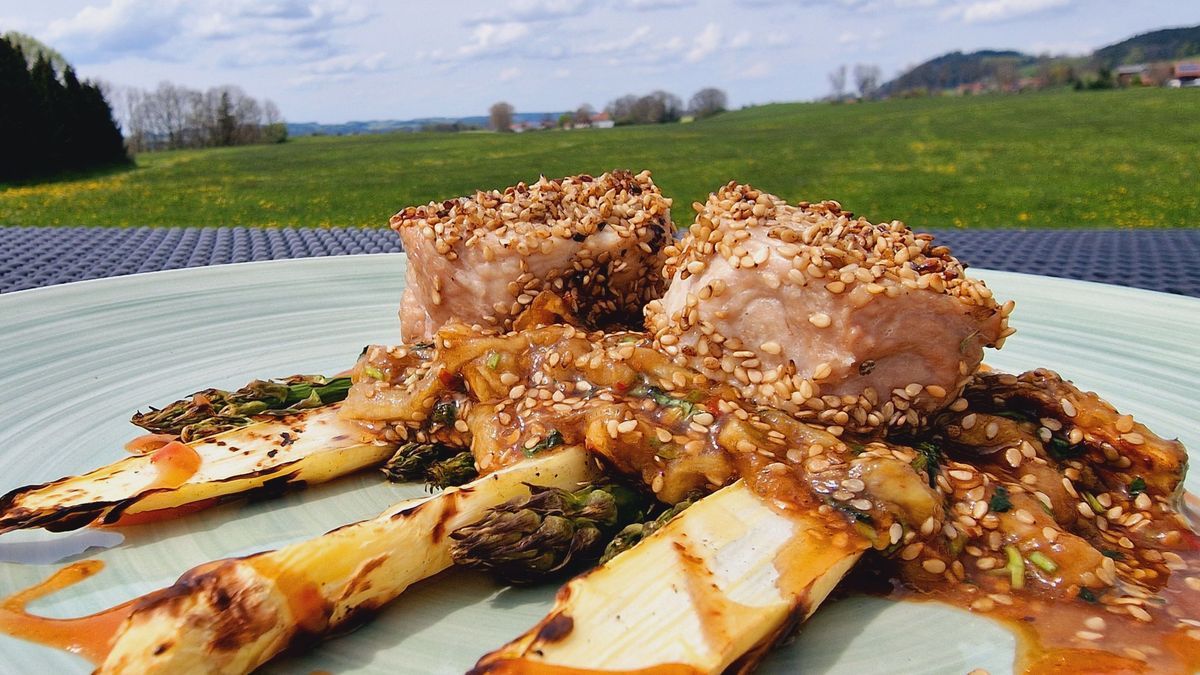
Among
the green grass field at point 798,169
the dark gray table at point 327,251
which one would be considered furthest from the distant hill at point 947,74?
the dark gray table at point 327,251

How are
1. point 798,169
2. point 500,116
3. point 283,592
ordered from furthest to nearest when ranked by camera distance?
1. point 500,116
2. point 798,169
3. point 283,592

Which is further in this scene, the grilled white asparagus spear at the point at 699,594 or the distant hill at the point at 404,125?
the distant hill at the point at 404,125

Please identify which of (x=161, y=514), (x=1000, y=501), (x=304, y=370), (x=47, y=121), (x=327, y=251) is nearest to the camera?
(x=1000, y=501)

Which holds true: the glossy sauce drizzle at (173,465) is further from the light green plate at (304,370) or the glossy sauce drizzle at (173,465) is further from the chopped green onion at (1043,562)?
the chopped green onion at (1043,562)

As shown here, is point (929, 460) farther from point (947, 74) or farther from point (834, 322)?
point (947, 74)

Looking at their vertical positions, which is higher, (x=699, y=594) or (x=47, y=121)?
(x=47, y=121)

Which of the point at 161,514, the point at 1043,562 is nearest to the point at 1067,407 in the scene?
the point at 1043,562

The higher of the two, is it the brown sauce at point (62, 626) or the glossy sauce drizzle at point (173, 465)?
the glossy sauce drizzle at point (173, 465)
